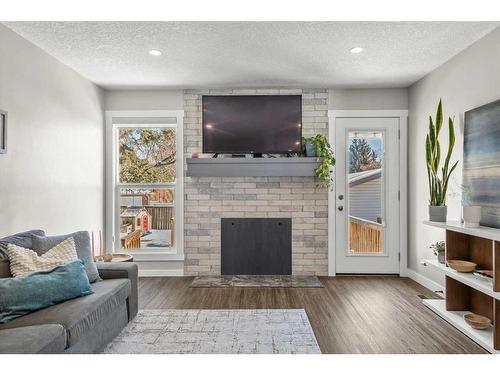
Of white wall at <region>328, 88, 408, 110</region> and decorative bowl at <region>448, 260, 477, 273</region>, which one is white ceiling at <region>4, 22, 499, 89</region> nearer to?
white wall at <region>328, 88, 408, 110</region>

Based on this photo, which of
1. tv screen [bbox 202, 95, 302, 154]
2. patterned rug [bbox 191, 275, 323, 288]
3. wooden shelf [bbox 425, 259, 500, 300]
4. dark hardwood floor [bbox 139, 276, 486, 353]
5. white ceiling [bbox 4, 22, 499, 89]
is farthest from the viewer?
tv screen [bbox 202, 95, 302, 154]

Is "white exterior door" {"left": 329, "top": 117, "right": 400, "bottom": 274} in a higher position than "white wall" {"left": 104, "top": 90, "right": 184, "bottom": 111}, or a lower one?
lower

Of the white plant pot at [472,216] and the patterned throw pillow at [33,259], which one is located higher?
the white plant pot at [472,216]

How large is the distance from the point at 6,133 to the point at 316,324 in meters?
2.85

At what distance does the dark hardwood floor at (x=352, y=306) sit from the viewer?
2514mm

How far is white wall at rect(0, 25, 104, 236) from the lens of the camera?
2.74 meters

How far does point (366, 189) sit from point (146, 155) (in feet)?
9.37

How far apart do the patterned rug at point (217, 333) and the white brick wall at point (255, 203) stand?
1.33m

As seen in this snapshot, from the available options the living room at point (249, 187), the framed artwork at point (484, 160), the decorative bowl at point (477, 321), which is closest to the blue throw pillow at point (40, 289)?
the living room at point (249, 187)

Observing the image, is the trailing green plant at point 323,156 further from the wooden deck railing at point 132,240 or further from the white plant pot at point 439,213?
the wooden deck railing at point 132,240

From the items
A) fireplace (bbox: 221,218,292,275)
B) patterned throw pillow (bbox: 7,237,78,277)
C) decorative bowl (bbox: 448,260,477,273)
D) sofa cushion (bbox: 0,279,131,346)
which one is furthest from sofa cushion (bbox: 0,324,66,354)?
decorative bowl (bbox: 448,260,477,273)

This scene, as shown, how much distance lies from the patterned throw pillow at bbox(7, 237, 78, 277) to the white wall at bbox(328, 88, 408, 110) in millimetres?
3385

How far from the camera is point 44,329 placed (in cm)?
172
